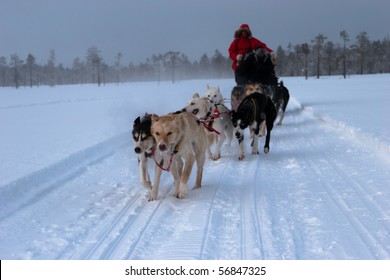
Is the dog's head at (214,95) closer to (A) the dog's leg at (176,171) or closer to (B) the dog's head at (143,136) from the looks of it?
(A) the dog's leg at (176,171)

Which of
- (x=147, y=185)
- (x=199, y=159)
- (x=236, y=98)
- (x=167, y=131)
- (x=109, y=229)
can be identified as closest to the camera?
(x=109, y=229)

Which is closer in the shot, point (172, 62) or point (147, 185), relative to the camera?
point (147, 185)

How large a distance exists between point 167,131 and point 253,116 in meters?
3.14

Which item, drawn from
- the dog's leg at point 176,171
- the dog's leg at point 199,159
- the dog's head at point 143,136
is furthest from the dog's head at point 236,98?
the dog's head at point 143,136

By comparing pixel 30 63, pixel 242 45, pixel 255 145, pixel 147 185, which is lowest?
pixel 147 185

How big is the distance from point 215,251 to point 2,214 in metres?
2.38

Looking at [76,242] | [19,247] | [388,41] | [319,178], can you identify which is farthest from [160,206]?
[388,41]

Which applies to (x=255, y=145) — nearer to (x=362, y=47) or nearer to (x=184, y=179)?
(x=184, y=179)

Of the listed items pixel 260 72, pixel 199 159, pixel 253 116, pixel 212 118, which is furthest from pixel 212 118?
pixel 260 72

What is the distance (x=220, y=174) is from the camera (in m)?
6.12

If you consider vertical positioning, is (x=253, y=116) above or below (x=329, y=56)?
below

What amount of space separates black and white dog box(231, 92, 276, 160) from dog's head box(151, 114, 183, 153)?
2484 millimetres

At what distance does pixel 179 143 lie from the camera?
4.84 metres

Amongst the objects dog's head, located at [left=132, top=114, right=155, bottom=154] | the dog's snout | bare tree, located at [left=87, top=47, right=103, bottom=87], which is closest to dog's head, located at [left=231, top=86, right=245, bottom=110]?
dog's head, located at [left=132, top=114, right=155, bottom=154]
